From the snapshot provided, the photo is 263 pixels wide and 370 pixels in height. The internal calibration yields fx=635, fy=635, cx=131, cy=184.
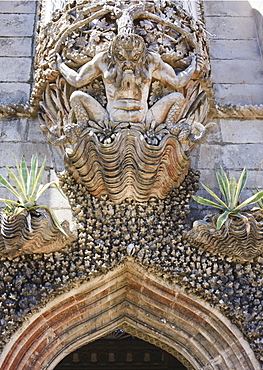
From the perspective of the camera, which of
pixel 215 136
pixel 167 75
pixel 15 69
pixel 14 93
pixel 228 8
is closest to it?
pixel 167 75

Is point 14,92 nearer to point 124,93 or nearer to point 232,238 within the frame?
point 124,93

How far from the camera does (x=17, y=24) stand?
7621 mm

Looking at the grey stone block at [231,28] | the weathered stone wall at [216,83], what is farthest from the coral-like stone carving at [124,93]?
the grey stone block at [231,28]

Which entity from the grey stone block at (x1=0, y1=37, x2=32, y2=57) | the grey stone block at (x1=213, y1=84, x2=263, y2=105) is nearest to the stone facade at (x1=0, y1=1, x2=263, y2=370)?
the grey stone block at (x1=213, y1=84, x2=263, y2=105)

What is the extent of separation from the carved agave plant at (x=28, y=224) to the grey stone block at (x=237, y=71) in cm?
266

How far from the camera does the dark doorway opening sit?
8320 mm

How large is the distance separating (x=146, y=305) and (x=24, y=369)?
1.23 meters

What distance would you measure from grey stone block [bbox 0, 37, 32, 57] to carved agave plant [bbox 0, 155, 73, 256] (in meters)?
1.98

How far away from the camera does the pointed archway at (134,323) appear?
5.51m

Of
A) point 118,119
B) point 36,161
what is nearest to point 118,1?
point 118,119

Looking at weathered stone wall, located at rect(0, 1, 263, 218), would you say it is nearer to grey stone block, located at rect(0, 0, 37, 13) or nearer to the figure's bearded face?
grey stone block, located at rect(0, 0, 37, 13)

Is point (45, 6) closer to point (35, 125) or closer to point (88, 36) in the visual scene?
point (88, 36)

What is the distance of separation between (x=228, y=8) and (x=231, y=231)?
359cm

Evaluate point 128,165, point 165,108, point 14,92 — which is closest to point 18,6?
point 14,92
